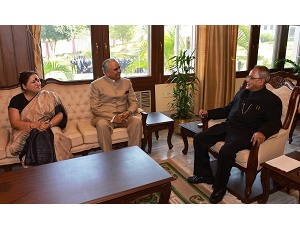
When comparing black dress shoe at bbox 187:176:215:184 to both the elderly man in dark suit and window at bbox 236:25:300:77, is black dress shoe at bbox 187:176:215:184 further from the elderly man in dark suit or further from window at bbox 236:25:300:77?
window at bbox 236:25:300:77

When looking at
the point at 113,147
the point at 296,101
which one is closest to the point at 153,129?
the point at 113,147

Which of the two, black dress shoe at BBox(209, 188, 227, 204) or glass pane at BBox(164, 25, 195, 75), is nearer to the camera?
black dress shoe at BBox(209, 188, 227, 204)

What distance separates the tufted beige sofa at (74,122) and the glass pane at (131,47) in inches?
32.3

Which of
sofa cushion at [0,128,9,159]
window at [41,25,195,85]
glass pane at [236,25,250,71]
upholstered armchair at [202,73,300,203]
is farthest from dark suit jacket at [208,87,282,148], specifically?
glass pane at [236,25,250,71]

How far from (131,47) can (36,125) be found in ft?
6.74

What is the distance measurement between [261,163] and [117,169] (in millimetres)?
1233

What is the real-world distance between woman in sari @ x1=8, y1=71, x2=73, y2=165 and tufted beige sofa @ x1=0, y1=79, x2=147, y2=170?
0.35ft

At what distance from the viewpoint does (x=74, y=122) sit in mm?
3174

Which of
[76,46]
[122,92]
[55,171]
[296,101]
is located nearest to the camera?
[55,171]

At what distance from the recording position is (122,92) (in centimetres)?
314

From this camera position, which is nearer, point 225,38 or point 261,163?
point 261,163

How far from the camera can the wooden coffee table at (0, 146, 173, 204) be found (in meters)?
1.63

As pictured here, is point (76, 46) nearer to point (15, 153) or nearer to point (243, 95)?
point (15, 153)

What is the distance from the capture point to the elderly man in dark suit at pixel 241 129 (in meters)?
2.28
